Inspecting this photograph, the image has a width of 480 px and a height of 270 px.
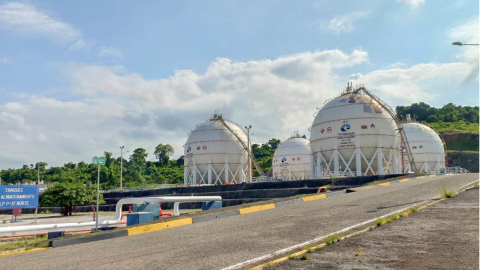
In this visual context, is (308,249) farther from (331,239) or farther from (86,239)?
(86,239)

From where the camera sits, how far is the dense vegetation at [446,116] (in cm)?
11147

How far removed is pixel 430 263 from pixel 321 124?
3700 cm

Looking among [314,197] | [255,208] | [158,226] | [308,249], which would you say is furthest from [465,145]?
[308,249]

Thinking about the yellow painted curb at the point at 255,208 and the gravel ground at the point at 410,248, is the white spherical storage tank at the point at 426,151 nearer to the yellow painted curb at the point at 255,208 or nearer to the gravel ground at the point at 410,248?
the yellow painted curb at the point at 255,208

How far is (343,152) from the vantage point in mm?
40094

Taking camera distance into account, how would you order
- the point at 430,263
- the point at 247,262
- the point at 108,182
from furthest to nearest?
1. the point at 108,182
2. the point at 247,262
3. the point at 430,263

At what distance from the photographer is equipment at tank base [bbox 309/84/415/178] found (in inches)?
1550

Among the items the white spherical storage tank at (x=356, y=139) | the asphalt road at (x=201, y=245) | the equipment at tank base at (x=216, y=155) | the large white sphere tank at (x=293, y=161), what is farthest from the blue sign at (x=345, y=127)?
the asphalt road at (x=201, y=245)

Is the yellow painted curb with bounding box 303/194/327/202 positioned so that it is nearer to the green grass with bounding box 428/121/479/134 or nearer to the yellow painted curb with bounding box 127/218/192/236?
the yellow painted curb with bounding box 127/218/192/236

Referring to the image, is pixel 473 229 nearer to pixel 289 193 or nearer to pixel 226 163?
pixel 289 193

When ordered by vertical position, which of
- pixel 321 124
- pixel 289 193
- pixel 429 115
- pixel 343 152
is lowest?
pixel 289 193

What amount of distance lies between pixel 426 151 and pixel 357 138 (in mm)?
18642

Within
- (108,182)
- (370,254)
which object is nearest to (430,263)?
(370,254)

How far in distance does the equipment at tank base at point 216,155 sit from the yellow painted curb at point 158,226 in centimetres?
3712
